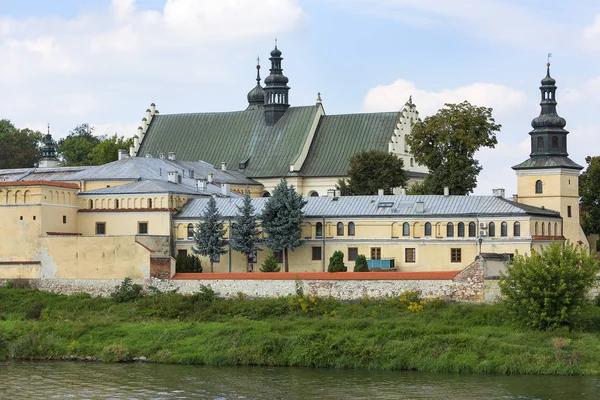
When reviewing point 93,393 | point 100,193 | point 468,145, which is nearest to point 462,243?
point 468,145

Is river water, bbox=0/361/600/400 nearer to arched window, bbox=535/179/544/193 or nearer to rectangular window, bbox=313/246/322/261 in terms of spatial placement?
rectangular window, bbox=313/246/322/261

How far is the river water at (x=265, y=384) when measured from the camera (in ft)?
152

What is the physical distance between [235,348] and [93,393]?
26.7ft

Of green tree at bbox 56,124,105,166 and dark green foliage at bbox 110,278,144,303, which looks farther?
green tree at bbox 56,124,105,166

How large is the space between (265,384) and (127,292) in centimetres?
1532

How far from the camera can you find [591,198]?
264ft

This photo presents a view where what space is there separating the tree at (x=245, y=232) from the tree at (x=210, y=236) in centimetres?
75

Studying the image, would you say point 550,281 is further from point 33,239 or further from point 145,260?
point 33,239

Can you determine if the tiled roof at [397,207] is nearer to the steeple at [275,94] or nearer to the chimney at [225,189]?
the chimney at [225,189]

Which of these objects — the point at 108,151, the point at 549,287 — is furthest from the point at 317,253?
the point at 108,151

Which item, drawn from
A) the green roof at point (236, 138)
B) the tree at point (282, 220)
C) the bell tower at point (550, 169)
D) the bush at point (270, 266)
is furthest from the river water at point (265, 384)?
the green roof at point (236, 138)

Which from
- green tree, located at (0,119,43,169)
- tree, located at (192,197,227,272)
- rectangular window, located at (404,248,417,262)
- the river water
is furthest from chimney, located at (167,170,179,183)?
green tree, located at (0,119,43,169)

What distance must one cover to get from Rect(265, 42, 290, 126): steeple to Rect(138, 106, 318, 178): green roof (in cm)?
50

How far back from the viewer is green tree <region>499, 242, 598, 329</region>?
2051 inches
